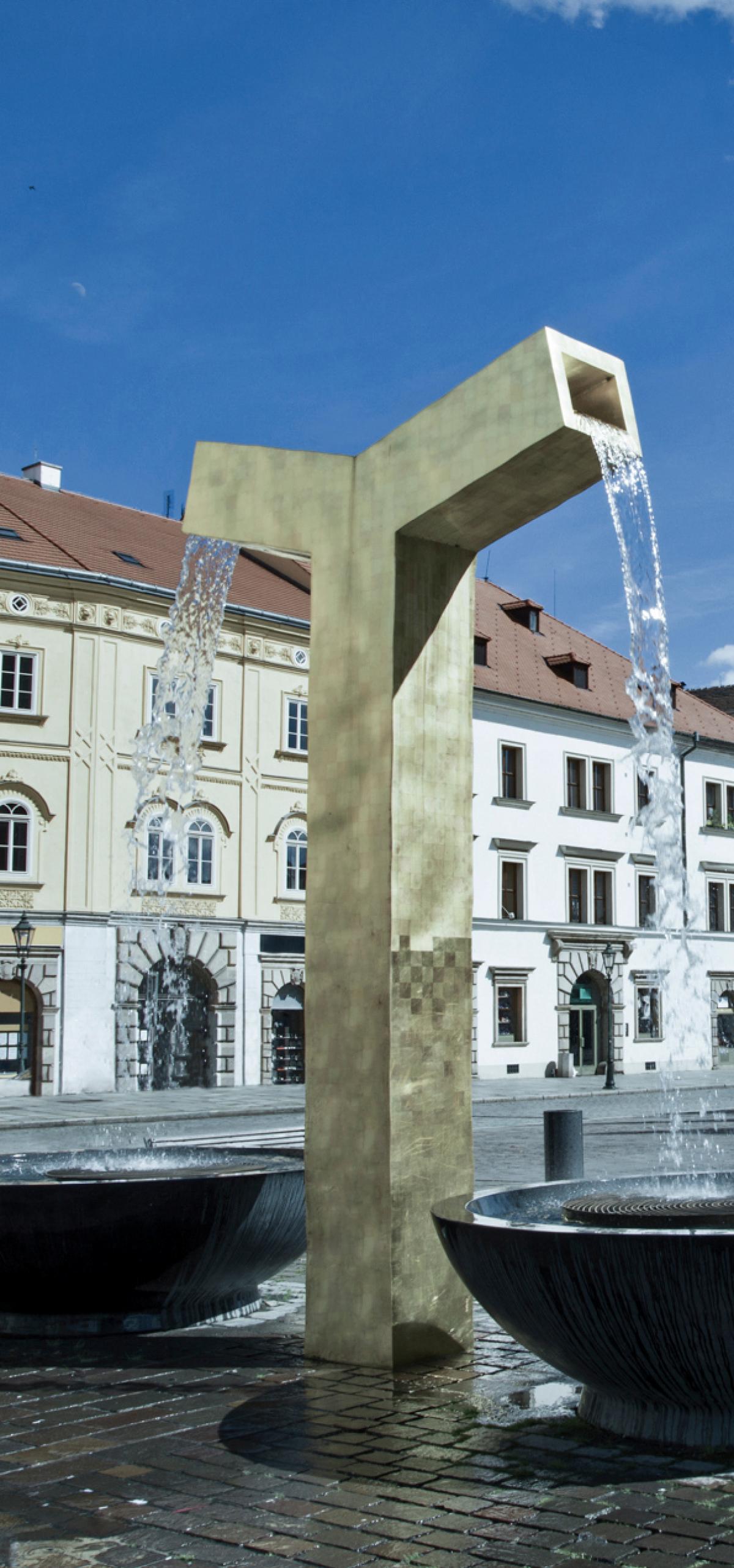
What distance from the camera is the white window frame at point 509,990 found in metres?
39.7

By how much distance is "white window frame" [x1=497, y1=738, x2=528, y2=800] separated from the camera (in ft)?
132

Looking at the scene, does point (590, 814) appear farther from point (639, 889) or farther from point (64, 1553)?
point (64, 1553)

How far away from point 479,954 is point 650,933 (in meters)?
7.56

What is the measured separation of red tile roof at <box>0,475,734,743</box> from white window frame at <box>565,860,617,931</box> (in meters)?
4.22

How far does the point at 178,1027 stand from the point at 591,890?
517 inches

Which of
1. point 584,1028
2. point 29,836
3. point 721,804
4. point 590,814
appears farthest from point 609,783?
point 29,836

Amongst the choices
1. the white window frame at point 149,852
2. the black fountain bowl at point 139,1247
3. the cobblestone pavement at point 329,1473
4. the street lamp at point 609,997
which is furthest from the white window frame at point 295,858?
the cobblestone pavement at point 329,1473

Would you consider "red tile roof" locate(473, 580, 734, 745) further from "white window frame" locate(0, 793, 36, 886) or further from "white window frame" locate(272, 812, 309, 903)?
"white window frame" locate(0, 793, 36, 886)

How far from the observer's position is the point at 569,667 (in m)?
44.5

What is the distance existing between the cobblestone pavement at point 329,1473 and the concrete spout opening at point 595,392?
3.71 meters

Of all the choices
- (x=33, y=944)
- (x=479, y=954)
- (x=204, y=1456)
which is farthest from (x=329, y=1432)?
(x=479, y=954)

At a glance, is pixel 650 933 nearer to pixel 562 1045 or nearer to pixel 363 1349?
pixel 562 1045

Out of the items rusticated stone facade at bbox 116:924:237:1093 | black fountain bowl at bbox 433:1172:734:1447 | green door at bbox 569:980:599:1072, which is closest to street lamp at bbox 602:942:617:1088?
green door at bbox 569:980:599:1072

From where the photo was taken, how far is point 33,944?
31.6 metres
